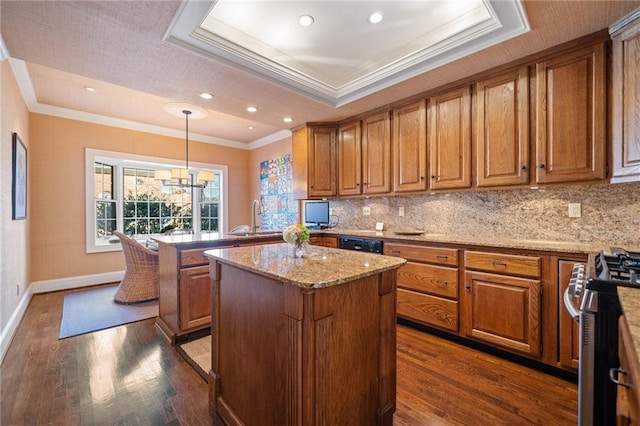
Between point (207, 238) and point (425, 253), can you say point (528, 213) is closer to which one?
point (425, 253)

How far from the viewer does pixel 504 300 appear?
2.18 metres

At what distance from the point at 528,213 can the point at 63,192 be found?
613 centimetres

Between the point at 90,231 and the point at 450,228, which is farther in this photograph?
the point at 90,231

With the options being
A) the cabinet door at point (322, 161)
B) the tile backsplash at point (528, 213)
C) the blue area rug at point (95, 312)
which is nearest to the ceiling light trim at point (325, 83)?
the cabinet door at point (322, 161)

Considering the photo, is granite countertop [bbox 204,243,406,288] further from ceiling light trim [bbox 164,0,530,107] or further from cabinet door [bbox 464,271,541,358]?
ceiling light trim [bbox 164,0,530,107]

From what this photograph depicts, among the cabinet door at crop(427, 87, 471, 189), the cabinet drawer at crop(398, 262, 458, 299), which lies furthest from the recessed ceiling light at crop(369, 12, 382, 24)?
the cabinet drawer at crop(398, 262, 458, 299)

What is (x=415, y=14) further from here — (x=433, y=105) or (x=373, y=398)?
(x=373, y=398)

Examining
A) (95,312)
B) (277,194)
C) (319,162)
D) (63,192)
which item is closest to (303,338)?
(319,162)

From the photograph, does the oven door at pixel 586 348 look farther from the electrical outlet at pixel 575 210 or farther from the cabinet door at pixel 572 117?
the electrical outlet at pixel 575 210

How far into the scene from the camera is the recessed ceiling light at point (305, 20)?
2.13m

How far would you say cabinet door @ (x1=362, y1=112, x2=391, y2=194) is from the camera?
338 centimetres

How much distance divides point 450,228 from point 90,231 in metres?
5.36

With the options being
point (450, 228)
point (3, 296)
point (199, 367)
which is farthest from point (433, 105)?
point (3, 296)

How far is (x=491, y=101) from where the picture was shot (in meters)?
2.52
